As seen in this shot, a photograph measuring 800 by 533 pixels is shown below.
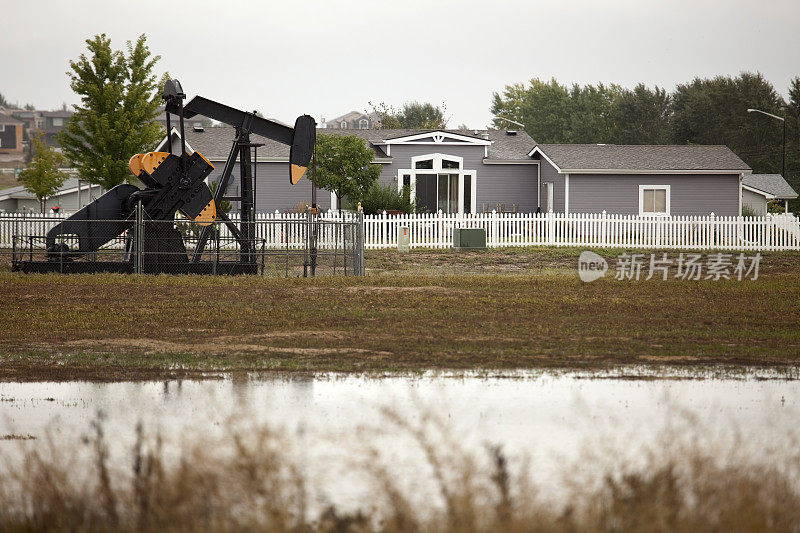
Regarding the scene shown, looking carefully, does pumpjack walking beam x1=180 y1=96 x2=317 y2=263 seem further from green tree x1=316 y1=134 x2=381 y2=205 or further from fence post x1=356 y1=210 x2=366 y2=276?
green tree x1=316 y1=134 x2=381 y2=205

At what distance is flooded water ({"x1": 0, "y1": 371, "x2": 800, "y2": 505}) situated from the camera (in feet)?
24.3

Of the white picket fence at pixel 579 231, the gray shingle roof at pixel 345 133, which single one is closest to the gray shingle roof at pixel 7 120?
the gray shingle roof at pixel 345 133

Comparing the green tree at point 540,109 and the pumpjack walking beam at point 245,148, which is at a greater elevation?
the green tree at point 540,109

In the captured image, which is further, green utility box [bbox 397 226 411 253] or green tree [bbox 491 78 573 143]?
green tree [bbox 491 78 573 143]

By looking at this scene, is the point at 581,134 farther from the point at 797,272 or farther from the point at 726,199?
the point at 797,272

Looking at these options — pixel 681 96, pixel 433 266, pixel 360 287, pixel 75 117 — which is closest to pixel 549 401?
pixel 360 287

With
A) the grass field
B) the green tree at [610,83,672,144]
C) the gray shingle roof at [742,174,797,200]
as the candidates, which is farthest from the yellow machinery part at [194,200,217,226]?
the green tree at [610,83,672,144]

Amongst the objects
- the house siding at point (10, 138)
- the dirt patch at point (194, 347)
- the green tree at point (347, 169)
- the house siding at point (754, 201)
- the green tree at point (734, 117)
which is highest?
the house siding at point (10, 138)

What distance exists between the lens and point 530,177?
44688mm

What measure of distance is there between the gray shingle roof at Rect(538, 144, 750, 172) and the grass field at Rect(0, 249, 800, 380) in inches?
740

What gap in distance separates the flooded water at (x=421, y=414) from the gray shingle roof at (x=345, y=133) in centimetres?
3199

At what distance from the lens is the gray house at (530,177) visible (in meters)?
42.0

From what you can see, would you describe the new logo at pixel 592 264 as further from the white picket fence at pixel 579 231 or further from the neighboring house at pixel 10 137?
the neighboring house at pixel 10 137

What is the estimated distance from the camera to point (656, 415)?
8812 millimetres
